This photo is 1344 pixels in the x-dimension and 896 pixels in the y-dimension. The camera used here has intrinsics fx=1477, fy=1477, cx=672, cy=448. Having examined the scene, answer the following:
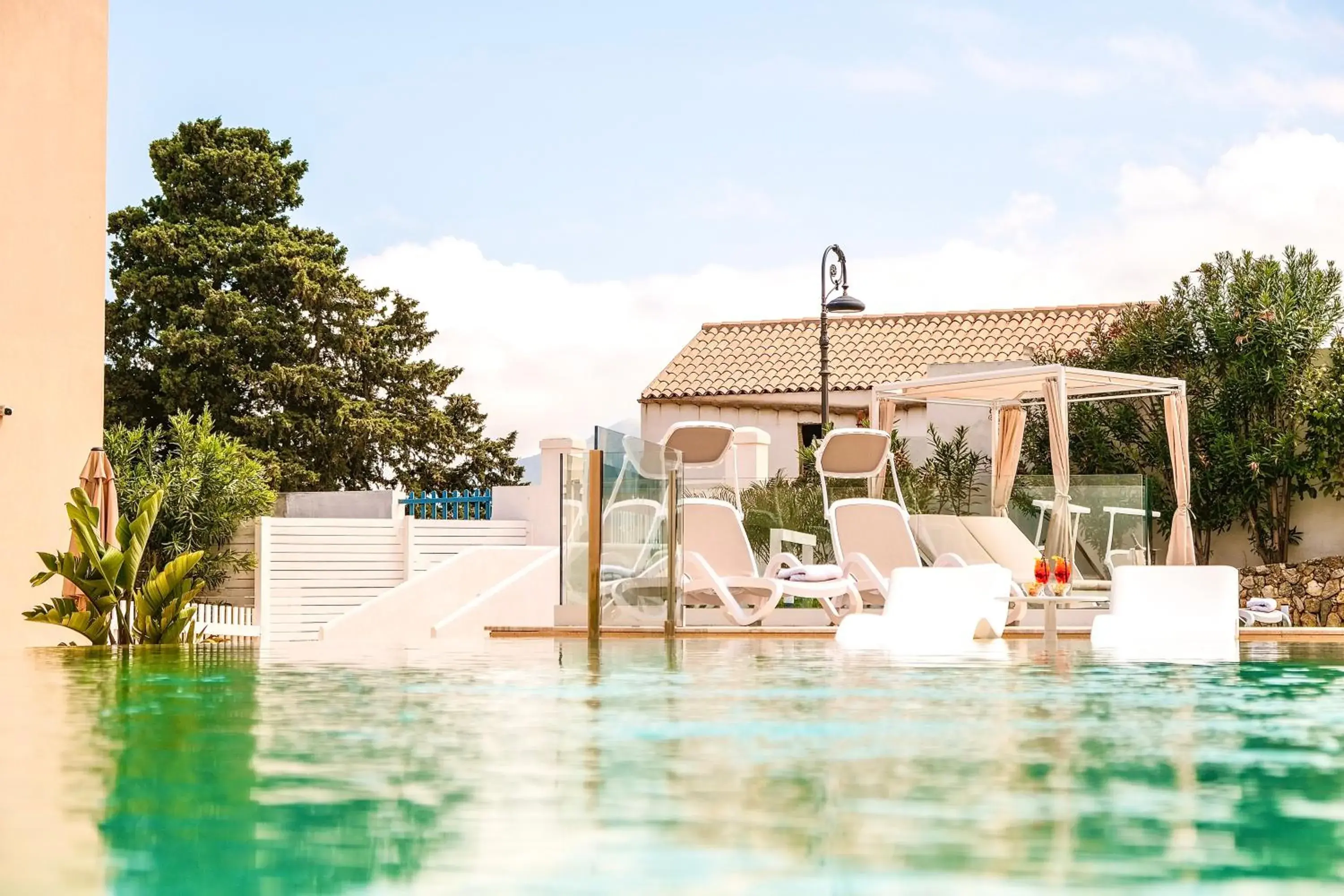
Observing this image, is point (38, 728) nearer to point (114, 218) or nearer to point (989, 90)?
point (989, 90)

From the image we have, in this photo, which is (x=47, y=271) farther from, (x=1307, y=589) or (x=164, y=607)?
(x=1307, y=589)

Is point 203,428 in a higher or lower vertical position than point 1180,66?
lower

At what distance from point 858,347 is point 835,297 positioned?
10.0 metres

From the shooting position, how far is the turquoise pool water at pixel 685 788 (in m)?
2.15

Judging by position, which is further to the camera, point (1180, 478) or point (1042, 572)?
point (1180, 478)

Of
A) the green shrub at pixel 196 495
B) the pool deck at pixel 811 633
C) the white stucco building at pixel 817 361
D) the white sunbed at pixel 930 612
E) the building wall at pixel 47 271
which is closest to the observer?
the white sunbed at pixel 930 612

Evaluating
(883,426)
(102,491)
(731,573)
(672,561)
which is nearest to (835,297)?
(883,426)

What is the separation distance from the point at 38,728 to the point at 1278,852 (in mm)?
3249

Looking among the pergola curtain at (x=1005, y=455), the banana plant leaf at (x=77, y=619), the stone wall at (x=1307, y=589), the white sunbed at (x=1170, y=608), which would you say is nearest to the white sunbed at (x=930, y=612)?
the white sunbed at (x=1170, y=608)

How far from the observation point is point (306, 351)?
92.2 feet

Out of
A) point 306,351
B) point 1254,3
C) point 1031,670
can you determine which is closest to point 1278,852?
point 1031,670

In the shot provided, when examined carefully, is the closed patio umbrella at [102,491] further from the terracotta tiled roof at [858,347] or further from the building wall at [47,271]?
the terracotta tiled roof at [858,347]

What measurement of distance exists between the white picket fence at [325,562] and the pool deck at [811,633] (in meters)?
9.07

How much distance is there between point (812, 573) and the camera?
1180 centimetres
